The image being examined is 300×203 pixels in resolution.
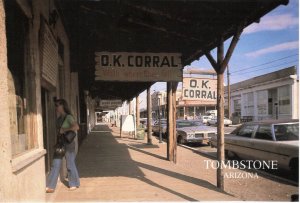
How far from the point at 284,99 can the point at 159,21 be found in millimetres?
33353

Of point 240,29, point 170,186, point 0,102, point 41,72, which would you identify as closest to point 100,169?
point 170,186

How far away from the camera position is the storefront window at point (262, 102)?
4184 cm

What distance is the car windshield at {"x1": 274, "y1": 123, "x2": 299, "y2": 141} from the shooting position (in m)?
8.19

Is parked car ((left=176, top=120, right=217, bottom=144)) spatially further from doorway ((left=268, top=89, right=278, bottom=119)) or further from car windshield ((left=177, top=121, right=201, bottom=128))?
doorway ((left=268, top=89, right=278, bottom=119))

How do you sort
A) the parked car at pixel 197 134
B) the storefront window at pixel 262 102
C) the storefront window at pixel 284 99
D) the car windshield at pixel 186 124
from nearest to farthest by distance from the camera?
the parked car at pixel 197 134 < the car windshield at pixel 186 124 < the storefront window at pixel 284 99 < the storefront window at pixel 262 102

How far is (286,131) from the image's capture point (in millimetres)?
8383

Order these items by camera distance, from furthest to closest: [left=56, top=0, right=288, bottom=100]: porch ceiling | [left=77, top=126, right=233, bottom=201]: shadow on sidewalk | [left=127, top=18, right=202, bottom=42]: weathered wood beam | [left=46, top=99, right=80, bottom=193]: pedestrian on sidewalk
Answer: [left=77, top=126, right=233, bottom=201]: shadow on sidewalk
[left=127, top=18, right=202, bottom=42]: weathered wood beam
[left=46, top=99, right=80, bottom=193]: pedestrian on sidewalk
[left=56, top=0, right=288, bottom=100]: porch ceiling

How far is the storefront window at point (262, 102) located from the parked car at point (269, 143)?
33069 mm

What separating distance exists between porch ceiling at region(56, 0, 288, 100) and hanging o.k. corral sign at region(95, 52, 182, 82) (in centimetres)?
45

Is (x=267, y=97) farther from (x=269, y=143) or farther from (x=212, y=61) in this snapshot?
(x=212, y=61)

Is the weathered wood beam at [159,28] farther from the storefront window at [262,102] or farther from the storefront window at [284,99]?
the storefront window at [262,102]

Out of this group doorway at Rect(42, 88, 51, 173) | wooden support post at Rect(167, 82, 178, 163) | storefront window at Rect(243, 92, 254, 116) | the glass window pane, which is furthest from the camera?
storefront window at Rect(243, 92, 254, 116)

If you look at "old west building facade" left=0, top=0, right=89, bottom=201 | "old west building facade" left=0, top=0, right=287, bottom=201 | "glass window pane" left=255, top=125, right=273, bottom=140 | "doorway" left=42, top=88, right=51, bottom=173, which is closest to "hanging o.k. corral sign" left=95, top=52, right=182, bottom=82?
"old west building facade" left=0, top=0, right=287, bottom=201

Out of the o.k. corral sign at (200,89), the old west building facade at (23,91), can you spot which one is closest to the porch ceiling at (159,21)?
the o.k. corral sign at (200,89)
